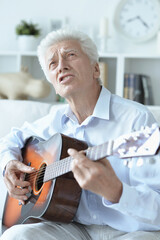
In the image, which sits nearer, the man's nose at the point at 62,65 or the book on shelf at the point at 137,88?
the man's nose at the point at 62,65

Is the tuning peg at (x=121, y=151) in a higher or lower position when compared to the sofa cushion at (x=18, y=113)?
higher

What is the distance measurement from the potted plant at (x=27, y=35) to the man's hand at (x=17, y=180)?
1595mm

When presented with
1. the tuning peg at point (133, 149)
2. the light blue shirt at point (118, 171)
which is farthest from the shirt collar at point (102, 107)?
the tuning peg at point (133, 149)

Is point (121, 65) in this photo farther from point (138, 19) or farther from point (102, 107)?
point (102, 107)

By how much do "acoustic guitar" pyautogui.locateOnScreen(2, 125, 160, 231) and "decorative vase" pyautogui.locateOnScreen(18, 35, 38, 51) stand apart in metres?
1.50

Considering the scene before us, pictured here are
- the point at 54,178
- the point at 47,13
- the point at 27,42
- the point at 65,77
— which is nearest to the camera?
the point at 54,178

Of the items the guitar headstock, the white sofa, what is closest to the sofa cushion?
the white sofa

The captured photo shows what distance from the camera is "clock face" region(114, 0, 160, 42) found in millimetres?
2873

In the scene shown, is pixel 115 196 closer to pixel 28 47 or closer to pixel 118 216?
pixel 118 216

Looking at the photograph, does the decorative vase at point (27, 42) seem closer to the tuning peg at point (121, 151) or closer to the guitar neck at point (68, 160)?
the guitar neck at point (68, 160)

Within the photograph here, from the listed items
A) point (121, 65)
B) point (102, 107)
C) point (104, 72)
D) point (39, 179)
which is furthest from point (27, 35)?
point (39, 179)

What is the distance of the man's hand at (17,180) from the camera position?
1.57 meters

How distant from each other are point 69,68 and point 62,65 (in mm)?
35

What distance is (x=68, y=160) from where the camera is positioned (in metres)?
1.21
